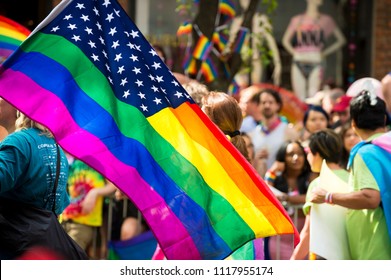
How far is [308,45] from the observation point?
15.9 m

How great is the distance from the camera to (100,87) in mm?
5633

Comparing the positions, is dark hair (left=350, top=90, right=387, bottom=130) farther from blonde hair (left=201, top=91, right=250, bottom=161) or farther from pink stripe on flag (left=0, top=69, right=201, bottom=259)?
pink stripe on flag (left=0, top=69, right=201, bottom=259)

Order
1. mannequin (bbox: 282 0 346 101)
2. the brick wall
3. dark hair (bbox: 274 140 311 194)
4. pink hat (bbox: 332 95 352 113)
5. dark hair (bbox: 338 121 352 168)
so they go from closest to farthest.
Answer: dark hair (bbox: 274 140 311 194), dark hair (bbox: 338 121 352 168), pink hat (bbox: 332 95 352 113), the brick wall, mannequin (bbox: 282 0 346 101)

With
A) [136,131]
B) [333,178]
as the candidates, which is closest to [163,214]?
[136,131]

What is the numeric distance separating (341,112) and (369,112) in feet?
12.3

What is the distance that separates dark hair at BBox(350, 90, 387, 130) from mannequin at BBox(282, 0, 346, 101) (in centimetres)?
843

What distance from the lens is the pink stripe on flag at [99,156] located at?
5.41 meters

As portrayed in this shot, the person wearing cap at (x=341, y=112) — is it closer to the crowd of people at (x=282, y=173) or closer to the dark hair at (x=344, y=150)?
the crowd of people at (x=282, y=173)

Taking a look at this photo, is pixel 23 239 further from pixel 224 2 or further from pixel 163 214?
pixel 224 2

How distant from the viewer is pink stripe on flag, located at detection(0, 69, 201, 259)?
17.7ft

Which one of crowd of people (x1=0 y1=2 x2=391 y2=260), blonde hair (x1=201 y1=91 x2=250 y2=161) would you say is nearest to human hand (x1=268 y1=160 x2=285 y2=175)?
crowd of people (x1=0 y1=2 x2=391 y2=260)

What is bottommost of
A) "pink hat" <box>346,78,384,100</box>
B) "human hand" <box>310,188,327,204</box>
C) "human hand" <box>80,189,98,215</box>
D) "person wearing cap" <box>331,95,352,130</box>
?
"human hand" <box>80,189,98,215</box>

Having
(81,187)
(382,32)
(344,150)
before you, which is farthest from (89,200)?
(382,32)

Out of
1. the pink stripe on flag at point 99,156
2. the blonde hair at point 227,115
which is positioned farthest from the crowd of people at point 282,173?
the pink stripe on flag at point 99,156
